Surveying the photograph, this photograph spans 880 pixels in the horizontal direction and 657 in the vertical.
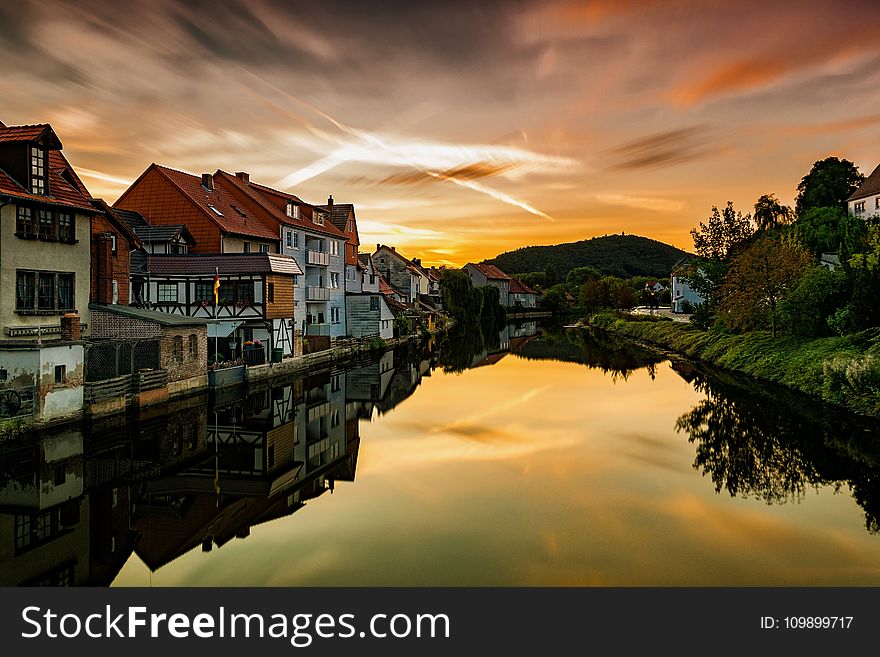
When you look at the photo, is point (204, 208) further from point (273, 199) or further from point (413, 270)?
point (413, 270)

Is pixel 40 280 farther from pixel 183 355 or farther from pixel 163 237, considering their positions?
pixel 163 237

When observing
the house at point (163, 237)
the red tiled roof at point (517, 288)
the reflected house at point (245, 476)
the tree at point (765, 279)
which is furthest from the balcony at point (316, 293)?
the red tiled roof at point (517, 288)

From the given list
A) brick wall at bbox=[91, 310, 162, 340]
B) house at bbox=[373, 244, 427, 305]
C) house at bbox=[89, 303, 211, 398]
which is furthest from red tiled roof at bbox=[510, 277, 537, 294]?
brick wall at bbox=[91, 310, 162, 340]

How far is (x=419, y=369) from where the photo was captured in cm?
3444

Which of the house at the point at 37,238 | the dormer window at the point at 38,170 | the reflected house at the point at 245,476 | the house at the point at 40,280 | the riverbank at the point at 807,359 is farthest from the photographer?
the riverbank at the point at 807,359

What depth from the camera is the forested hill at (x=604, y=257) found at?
554 ft

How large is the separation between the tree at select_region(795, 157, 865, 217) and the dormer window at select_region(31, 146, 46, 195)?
6610 cm

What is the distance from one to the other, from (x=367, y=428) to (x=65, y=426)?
27.0 feet

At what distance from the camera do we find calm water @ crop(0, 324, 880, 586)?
8695mm

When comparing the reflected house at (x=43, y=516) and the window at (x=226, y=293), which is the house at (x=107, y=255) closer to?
the window at (x=226, y=293)

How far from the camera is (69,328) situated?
57.5ft

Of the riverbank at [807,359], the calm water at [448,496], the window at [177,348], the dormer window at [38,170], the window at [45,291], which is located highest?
the dormer window at [38,170]

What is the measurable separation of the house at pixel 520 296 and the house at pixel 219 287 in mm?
90070

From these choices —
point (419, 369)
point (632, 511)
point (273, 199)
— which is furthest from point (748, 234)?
point (632, 511)
